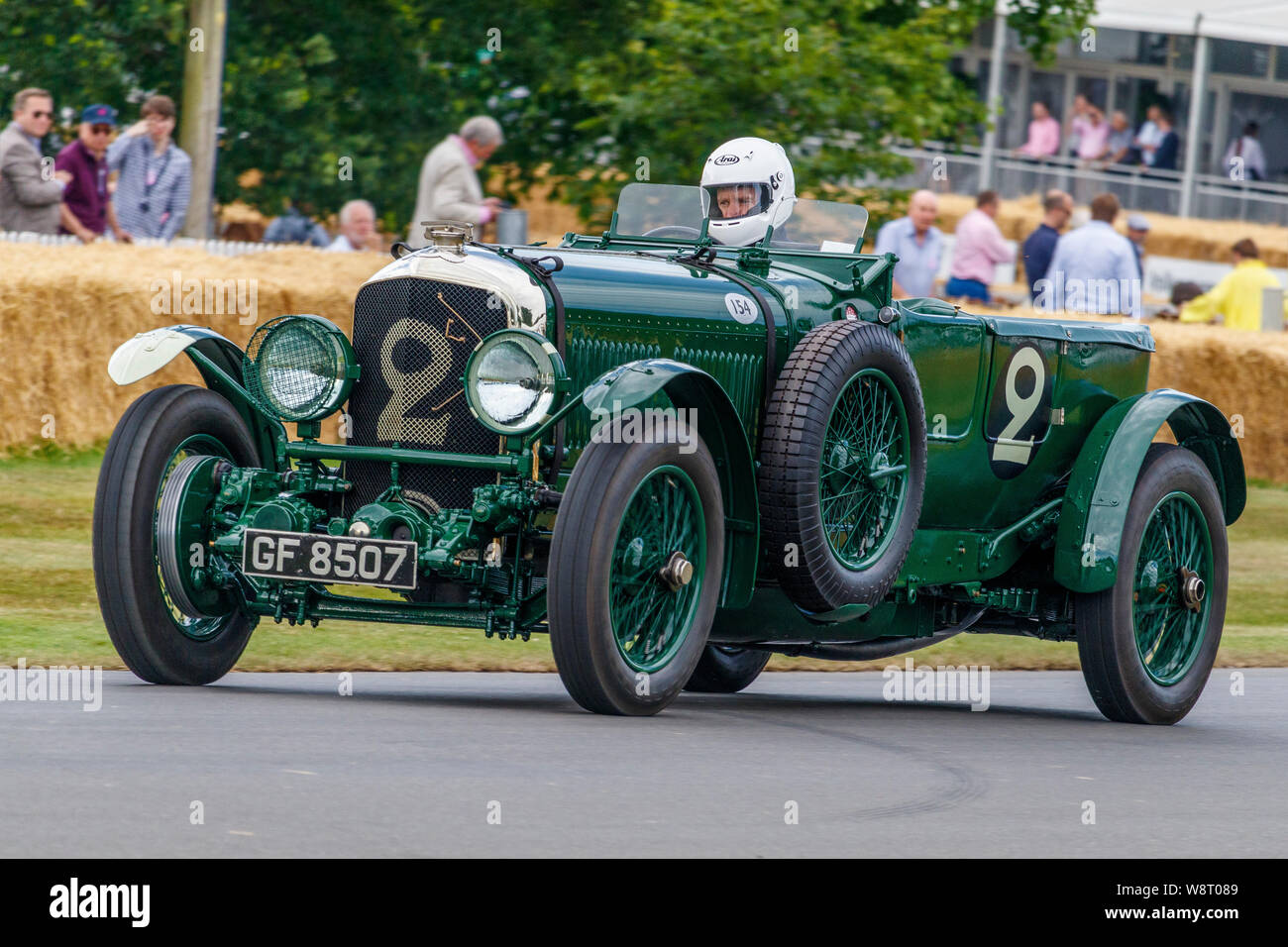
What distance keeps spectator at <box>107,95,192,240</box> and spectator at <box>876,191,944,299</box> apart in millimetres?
4845

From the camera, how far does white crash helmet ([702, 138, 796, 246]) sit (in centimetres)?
848

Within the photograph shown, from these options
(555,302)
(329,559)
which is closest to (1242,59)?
(555,302)

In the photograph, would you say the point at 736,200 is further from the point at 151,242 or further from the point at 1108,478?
the point at 151,242

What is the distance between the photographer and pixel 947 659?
10.6 metres

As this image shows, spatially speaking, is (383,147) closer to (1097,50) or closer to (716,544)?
(716,544)

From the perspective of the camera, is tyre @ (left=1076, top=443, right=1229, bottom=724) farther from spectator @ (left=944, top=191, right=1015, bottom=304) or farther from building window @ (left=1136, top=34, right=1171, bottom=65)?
building window @ (left=1136, top=34, right=1171, bottom=65)

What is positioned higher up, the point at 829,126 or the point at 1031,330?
the point at 829,126

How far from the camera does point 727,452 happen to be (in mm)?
7160

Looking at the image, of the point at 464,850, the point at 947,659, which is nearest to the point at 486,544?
the point at 464,850

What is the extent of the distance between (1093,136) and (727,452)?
23.8 m

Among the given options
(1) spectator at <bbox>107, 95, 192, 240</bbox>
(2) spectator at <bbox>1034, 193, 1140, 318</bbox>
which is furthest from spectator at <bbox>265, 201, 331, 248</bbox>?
(2) spectator at <bbox>1034, 193, 1140, 318</bbox>

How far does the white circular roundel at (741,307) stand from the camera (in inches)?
293

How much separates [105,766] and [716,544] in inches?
86.3

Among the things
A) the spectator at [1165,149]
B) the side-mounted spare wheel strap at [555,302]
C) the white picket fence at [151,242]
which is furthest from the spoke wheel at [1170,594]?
the spectator at [1165,149]
